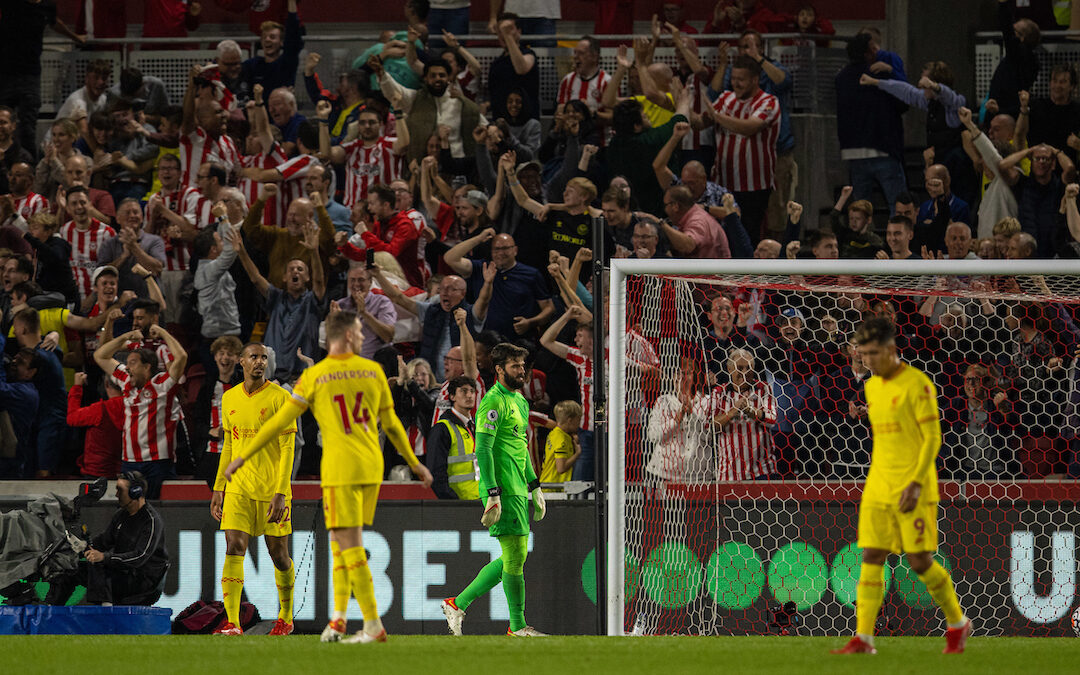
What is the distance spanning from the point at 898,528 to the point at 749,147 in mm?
7383

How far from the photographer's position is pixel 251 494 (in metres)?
9.88

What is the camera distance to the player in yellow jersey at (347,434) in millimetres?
7559

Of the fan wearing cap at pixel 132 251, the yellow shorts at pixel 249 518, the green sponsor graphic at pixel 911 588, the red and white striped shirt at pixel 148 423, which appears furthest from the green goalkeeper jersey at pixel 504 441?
the fan wearing cap at pixel 132 251

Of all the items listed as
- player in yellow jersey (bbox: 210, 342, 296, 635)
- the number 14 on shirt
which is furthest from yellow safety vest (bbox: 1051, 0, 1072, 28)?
the number 14 on shirt

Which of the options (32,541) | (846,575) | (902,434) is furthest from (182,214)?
(902,434)

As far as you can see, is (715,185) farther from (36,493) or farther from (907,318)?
(36,493)

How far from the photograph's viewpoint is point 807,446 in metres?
10.9

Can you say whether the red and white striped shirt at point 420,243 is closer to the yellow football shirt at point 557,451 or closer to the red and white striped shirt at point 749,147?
the yellow football shirt at point 557,451

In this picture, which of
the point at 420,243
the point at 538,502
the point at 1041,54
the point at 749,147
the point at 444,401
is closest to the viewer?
the point at 538,502

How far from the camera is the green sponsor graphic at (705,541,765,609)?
1052 cm

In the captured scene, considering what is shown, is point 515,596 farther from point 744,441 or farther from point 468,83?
point 468,83

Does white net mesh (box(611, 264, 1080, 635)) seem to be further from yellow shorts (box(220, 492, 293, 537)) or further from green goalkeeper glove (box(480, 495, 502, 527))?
yellow shorts (box(220, 492, 293, 537))

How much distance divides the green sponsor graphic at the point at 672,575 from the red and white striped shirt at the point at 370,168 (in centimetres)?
535

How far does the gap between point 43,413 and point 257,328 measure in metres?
1.96
